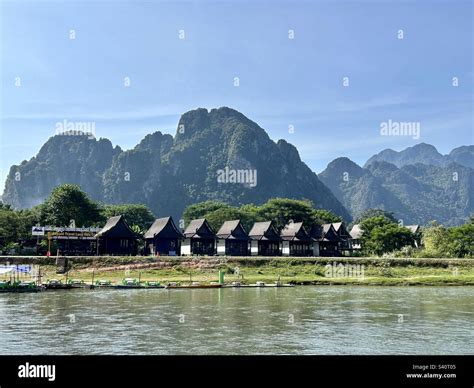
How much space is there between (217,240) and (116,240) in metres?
19.6

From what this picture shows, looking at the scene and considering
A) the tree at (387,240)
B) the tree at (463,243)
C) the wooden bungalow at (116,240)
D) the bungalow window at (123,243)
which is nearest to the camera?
the wooden bungalow at (116,240)

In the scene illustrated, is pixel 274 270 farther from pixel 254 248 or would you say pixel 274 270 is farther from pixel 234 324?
pixel 234 324

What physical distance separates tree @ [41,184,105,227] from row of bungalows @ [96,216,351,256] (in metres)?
13.8

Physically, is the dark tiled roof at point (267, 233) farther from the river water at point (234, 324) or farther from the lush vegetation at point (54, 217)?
the river water at point (234, 324)

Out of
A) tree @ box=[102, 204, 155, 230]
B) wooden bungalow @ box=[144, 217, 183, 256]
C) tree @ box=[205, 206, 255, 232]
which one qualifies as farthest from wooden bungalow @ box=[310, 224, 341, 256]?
tree @ box=[102, 204, 155, 230]

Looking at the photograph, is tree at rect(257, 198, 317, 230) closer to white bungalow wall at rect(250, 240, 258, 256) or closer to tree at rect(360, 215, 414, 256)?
white bungalow wall at rect(250, 240, 258, 256)

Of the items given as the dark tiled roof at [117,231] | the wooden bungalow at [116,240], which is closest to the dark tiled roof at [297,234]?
the wooden bungalow at [116,240]

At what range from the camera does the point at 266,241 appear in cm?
8656

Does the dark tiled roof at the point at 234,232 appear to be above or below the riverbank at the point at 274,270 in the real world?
above

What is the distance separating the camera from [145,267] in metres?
63.8

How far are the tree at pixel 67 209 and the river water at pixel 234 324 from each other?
47665 millimetres

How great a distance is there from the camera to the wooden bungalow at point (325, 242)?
91688 mm
